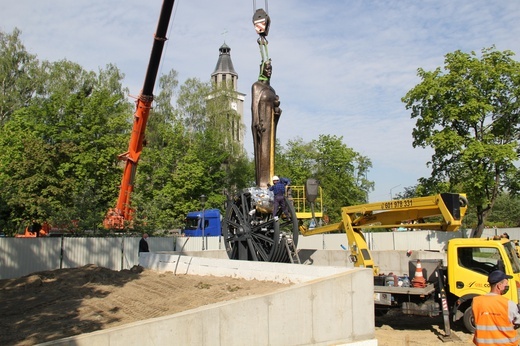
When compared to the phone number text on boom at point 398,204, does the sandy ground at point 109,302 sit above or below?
below

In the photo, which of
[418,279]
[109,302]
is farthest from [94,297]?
[418,279]

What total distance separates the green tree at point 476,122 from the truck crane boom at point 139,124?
15247 millimetres

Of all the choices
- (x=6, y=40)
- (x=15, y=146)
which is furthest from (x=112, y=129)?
(x=6, y=40)

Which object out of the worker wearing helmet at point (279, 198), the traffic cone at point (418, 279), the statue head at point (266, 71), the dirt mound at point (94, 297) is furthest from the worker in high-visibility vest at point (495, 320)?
the statue head at point (266, 71)

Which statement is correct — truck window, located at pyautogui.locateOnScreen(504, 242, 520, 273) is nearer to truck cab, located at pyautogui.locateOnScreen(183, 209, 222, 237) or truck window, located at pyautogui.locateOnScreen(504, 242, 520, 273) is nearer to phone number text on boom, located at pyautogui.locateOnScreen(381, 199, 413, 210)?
phone number text on boom, located at pyautogui.locateOnScreen(381, 199, 413, 210)

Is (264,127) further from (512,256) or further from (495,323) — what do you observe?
(495,323)

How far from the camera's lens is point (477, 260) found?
10.5 meters

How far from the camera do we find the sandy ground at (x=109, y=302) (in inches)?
326

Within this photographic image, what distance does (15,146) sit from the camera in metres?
30.8

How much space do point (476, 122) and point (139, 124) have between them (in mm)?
17441

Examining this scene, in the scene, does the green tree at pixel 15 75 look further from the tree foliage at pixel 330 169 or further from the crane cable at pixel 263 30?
the crane cable at pixel 263 30

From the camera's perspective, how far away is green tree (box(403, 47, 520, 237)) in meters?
25.2

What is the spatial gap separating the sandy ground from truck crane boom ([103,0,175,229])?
825cm

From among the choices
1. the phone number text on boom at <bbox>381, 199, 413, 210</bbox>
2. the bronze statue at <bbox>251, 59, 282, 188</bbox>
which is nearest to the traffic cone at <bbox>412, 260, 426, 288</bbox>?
the phone number text on boom at <bbox>381, 199, 413, 210</bbox>
